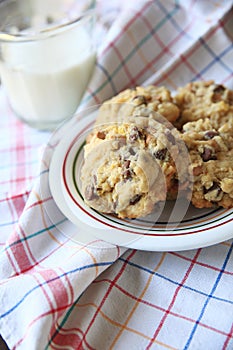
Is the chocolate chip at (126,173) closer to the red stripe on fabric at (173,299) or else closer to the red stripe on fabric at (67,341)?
the red stripe on fabric at (173,299)

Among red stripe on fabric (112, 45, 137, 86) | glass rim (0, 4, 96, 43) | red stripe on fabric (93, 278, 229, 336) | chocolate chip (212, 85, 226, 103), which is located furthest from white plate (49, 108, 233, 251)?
red stripe on fabric (112, 45, 137, 86)

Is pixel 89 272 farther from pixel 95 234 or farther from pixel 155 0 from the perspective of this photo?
pixel 155 0

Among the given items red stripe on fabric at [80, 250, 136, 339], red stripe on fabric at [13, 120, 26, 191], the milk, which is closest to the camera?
red stripe on fabric at [80, 250, 136, 339]

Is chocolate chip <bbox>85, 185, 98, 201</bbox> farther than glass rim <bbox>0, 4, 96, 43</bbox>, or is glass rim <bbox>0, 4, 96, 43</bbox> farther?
glass rim <bbox>0, 4, 96, 43</bbox>

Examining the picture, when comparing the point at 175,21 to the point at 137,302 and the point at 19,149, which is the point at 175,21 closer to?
the point at 19,149

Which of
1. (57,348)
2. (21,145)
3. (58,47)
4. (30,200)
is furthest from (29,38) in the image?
(57,348)

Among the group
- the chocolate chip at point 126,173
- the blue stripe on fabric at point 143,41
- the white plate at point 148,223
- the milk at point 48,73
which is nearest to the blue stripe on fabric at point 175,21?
the blue stripe on fabric at point 143,41

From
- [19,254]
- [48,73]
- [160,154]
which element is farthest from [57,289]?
[48,73]

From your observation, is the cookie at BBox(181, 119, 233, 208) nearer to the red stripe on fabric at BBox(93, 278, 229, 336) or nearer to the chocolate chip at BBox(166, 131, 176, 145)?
the chocolate chip at BBox(166, 131, 176, 145)
